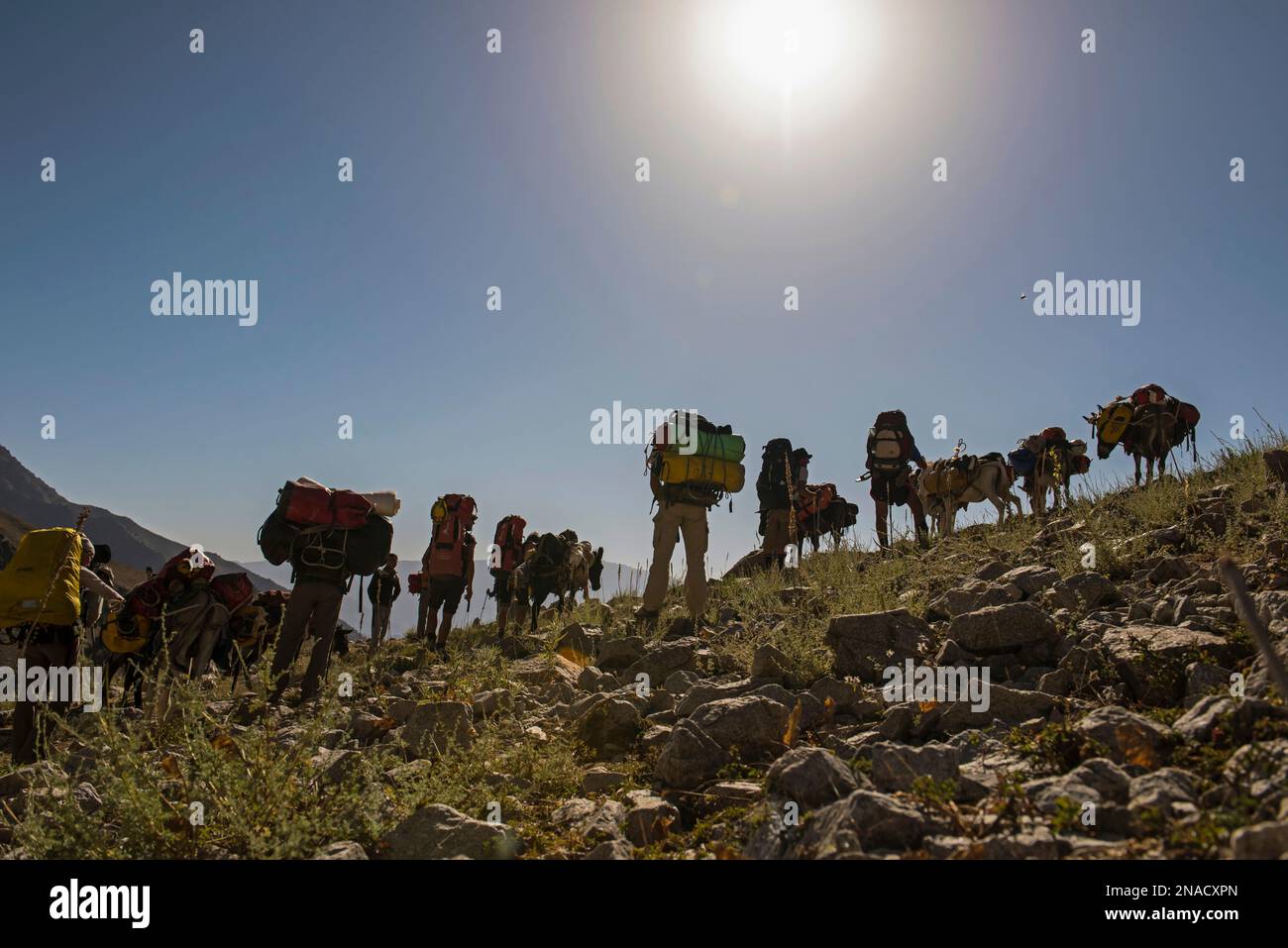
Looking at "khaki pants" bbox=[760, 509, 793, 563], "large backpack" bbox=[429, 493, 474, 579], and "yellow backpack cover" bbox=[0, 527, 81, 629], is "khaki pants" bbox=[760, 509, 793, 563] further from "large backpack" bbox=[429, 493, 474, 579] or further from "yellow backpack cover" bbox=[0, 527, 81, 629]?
"yellow backpack cover" bbox=[0, 527, 81, 629]

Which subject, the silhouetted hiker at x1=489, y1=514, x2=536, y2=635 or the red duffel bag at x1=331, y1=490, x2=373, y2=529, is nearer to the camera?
the red duffel bag at x1=331, y1=490, x2=373, y2=529

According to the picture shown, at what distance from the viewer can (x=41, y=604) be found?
5.70 meters

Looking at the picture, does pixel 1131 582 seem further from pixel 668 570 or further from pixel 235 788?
pixel 235 788

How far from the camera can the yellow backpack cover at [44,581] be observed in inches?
225

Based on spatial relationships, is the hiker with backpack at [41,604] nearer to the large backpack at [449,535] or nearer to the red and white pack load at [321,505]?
the red and white pack load at [321,505]

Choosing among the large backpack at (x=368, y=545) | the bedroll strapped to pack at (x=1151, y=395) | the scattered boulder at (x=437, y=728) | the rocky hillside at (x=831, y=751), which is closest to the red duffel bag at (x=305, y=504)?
the large backpack at (x=368, y=545)

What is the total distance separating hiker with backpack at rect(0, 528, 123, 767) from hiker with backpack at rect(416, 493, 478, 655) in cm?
518

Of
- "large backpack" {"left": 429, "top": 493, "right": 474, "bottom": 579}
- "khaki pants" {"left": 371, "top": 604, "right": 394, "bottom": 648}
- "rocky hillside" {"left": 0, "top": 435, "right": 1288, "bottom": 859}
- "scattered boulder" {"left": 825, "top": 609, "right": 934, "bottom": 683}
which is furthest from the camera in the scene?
"khaki pants" {"left": 371, "top": 604, "right": 394, "bottom": 648}

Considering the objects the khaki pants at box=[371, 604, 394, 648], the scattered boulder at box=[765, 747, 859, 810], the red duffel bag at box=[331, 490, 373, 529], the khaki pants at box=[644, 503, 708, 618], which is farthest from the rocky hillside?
the khaki pants at box=[371, 604, 394, 648]

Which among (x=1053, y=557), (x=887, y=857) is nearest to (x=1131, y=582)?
(x=1053, y=557)

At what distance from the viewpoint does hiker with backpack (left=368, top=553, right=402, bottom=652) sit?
42.6 ft
